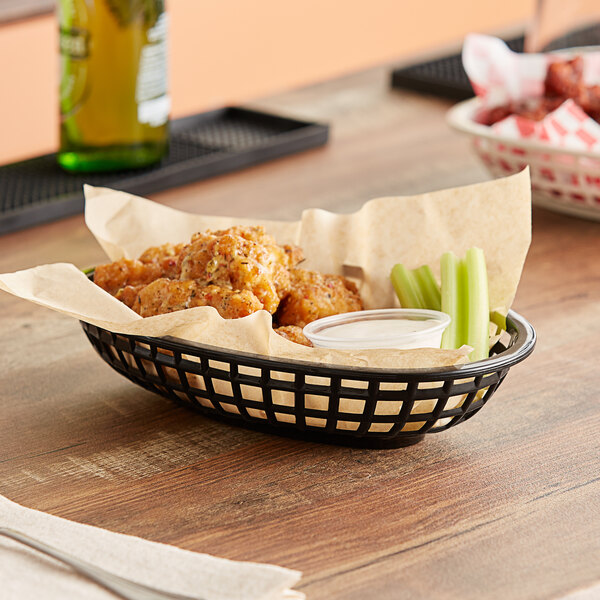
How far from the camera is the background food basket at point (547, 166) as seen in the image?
62.5 inches

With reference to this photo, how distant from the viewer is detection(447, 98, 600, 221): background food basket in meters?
1.59

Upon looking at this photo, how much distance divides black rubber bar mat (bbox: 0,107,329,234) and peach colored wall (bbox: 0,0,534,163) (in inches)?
60.4

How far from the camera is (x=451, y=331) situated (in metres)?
1.04

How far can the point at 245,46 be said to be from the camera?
180 inches

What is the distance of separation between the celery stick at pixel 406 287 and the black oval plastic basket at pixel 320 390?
127 millimetres

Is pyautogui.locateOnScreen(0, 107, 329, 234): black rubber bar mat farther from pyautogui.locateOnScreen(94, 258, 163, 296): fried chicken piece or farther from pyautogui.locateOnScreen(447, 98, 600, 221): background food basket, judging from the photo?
pyautogui.locateOnScreen(94, 258, 163, 296): fried chicken piece

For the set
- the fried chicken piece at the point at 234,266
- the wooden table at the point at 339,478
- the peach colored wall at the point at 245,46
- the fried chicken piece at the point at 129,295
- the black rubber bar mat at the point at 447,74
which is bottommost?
the peach colored wall at the point at 245,46

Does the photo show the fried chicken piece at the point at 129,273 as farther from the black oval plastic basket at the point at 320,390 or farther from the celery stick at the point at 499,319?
the celery stick at the point at 499,319

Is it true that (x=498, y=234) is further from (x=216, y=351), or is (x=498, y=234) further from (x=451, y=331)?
(x=216, y=351)

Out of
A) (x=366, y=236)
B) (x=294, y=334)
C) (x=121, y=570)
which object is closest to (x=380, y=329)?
(x=294, y=334)

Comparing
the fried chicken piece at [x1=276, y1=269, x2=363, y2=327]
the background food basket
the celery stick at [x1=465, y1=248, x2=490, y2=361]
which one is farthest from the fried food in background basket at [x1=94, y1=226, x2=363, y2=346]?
the background food basket

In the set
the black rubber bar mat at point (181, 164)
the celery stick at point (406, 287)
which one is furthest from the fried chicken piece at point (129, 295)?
the black rubber bar mat at point (181, 164)

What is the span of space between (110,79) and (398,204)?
2.50ft

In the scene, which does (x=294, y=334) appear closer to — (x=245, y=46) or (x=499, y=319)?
(x=499, y=319)
